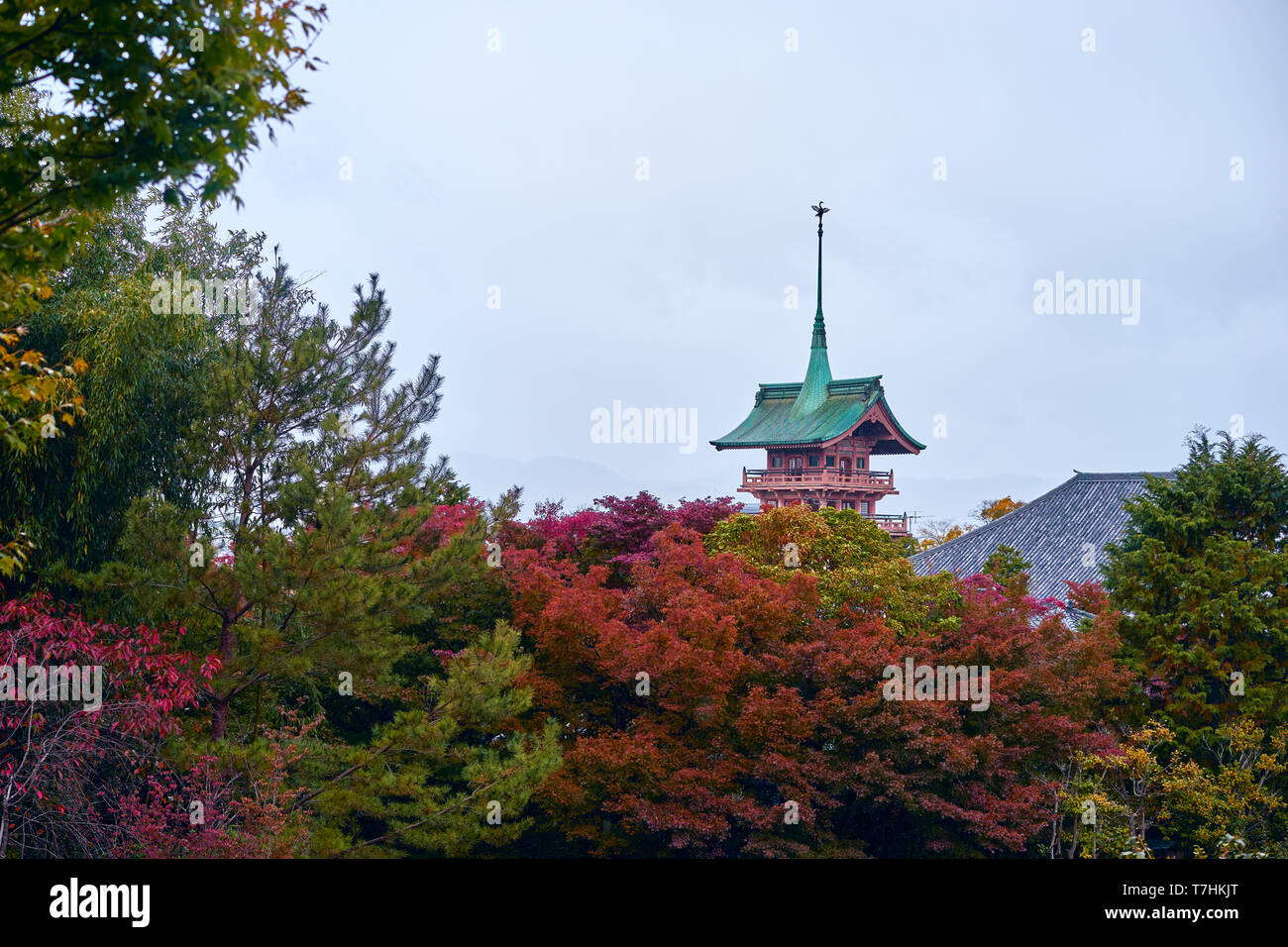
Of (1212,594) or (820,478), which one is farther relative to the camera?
(820,478)

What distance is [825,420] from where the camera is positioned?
3722 cm

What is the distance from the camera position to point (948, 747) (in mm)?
11383

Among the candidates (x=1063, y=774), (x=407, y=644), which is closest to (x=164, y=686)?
(x=407, y=644)

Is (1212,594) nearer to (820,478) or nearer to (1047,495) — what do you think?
(1047,495)

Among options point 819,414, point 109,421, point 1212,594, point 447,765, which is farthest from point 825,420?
point 109,421

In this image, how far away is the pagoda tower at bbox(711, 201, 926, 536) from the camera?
36156 mm

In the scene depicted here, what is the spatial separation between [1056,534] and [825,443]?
12.0 metres

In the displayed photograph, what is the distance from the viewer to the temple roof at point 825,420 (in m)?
36.5

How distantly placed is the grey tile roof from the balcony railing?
9.95 metres

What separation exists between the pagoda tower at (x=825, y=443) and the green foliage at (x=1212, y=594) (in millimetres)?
20582

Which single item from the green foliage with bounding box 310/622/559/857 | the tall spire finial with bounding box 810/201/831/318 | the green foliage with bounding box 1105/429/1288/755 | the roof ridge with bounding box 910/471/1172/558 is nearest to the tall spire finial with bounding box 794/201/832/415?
the tall spire finial with bounding box 810/201/831/318

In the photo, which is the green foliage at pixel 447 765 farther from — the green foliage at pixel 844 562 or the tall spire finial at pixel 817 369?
the tall spire finial at pixel 817 369

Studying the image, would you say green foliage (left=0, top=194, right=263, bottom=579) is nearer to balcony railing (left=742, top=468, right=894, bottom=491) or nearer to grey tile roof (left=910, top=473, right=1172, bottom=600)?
grey tile roof (left=910, top=473, right=1172, bottom=600)
